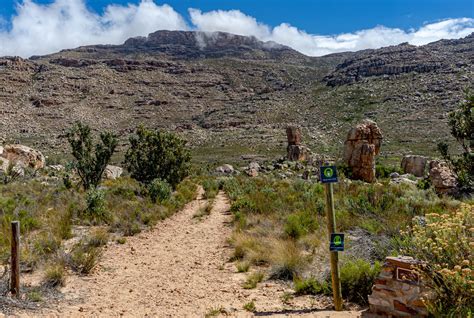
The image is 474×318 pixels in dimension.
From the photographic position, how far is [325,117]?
7388 cm

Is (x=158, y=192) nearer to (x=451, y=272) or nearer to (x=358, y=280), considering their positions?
(x=358, y=280)

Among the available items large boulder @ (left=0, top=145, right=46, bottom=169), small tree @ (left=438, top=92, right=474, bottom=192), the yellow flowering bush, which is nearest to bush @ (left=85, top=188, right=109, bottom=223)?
the yellow flowering bush

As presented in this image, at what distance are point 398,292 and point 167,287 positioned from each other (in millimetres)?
4070

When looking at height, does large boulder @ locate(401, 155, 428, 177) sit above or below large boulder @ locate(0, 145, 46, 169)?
below

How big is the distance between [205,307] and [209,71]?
448ft

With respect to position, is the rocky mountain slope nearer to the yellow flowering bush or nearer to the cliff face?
the cliff face

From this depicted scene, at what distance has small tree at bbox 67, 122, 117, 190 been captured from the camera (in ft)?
55.5

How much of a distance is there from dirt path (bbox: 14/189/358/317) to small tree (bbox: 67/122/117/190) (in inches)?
315

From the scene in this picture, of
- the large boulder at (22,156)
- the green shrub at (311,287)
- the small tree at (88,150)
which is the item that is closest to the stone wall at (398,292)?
the green shrub at (311,287)

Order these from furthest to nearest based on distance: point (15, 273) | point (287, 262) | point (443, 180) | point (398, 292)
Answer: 1. point (443, 180)
2. point (287, 262)
3. point (15, 273)
4. point (398, 292)

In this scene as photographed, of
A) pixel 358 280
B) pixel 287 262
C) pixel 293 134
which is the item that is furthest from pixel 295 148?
pixel 358 280

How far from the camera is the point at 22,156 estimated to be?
26469mm

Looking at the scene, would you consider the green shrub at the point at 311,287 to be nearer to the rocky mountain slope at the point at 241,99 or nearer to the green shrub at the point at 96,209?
the green shrub at the point at 96,209

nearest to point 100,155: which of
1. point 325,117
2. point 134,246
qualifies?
point 134,246
